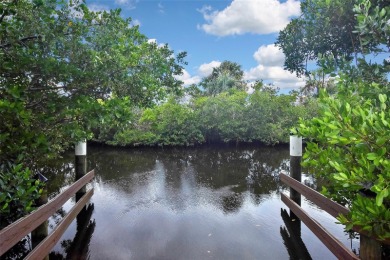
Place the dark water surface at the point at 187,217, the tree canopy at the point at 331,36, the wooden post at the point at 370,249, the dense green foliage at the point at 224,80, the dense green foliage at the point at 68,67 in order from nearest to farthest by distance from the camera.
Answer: the wooden post at the point at 370,249 < the tree canopy at the point at 331,36 < the dense green foliage at the point at 68,67 < the dark water surface at the point at 187,217 < the dense green foliage at the point at 224,80

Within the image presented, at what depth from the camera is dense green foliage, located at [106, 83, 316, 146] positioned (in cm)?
2030

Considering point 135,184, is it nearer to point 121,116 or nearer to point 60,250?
point 60,250

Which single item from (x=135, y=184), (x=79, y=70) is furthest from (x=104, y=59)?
(x=135, y=184)

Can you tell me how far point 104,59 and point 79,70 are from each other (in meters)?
0.50

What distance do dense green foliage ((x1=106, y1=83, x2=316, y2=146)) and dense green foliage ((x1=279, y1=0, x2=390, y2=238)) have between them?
1565 centimetres

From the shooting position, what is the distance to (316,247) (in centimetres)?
518

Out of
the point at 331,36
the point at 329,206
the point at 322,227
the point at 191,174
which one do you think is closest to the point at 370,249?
the point at 329,206

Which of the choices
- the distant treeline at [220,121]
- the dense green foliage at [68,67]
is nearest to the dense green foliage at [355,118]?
the dense green foliage at [68,67]

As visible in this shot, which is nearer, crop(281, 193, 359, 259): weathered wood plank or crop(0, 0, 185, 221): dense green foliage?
crop(281, 193, 359, 259): weathered wood plank

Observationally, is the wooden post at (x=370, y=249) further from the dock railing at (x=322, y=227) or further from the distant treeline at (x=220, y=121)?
the distant treeline at (x=220, y=121)

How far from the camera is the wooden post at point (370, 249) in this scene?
2.76 meters

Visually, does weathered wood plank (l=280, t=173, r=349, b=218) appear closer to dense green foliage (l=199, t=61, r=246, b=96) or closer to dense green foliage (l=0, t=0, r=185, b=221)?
dense green foliage (l=0, t=0, r=185, b=221)

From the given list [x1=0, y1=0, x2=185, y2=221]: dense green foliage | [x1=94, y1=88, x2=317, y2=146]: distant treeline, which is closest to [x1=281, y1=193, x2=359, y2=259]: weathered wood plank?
[x1=0, y1=0, x2=185, y2=221]: dense green foliage

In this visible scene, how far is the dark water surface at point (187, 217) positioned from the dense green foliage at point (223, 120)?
24.2 feet
